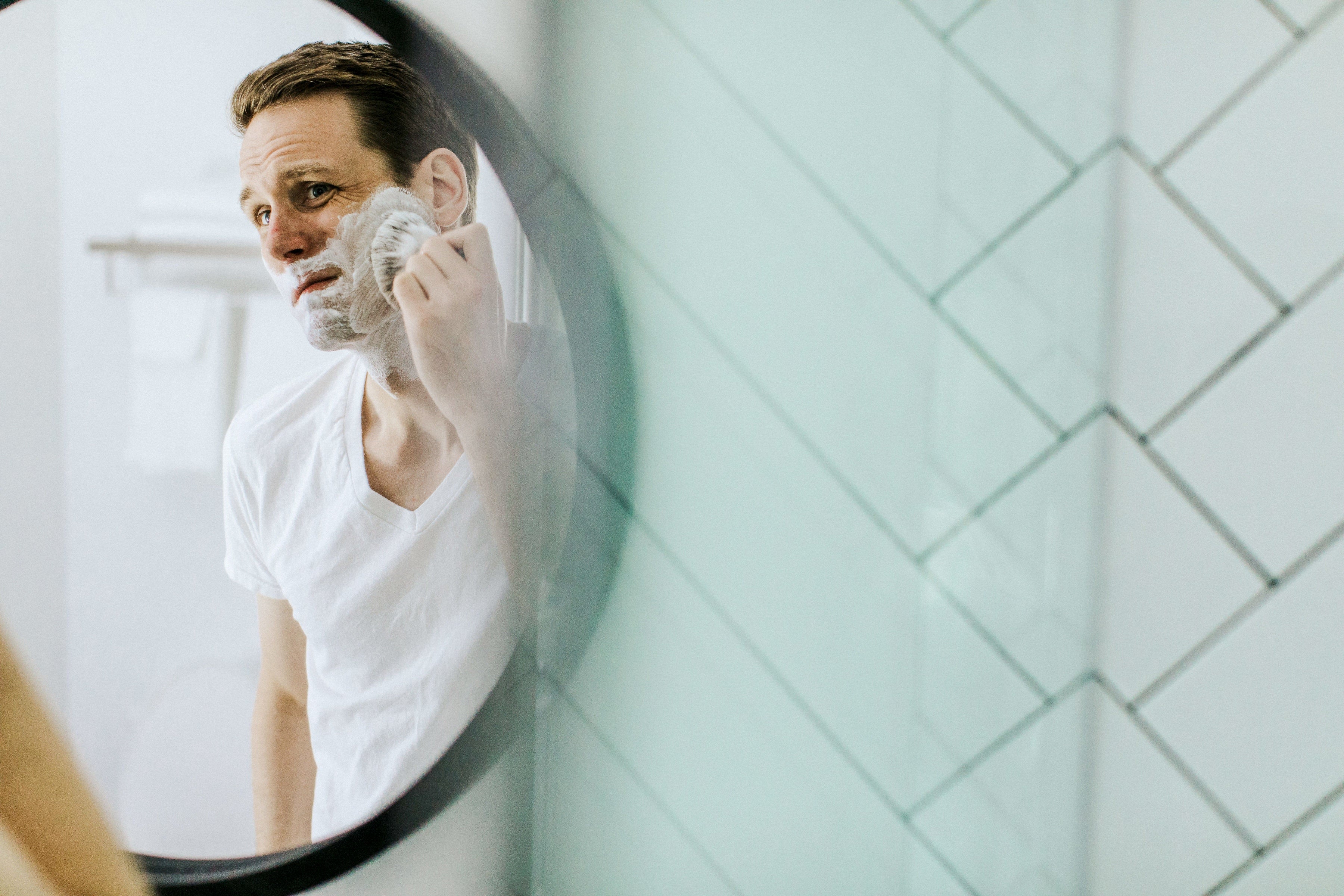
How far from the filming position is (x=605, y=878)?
1.75ft

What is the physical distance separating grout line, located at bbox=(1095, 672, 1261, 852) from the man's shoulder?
0.60 metres

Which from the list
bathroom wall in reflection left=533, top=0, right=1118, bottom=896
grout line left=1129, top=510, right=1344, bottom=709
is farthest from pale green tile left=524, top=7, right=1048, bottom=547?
grout line left=1129, top=510, right=1344, bottom=709

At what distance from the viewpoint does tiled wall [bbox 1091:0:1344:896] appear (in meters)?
0.55

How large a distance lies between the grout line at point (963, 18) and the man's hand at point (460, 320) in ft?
1.05

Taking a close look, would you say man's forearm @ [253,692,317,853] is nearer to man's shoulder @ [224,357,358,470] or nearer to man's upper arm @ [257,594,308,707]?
man's upper arm @ [257,594,308,707]

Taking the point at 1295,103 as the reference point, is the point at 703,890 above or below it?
below

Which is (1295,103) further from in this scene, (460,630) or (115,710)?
(115,710)

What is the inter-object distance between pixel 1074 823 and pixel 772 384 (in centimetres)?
37

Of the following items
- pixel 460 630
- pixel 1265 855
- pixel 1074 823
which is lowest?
pixel 1265 855

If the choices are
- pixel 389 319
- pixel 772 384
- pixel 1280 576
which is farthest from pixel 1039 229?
pixel 389 319

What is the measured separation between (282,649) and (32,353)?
264 millimetres

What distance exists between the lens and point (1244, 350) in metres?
0.57

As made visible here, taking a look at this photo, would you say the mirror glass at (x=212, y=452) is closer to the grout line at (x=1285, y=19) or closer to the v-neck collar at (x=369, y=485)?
the v-neck collar at (x=369, y=485)

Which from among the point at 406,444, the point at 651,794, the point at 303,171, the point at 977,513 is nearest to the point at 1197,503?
the point at 977,513
